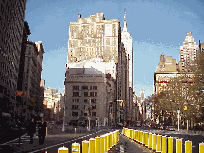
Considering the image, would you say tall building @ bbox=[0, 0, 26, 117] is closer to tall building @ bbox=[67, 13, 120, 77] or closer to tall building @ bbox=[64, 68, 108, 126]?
tall building @ bbox=[64, 68, 108, 126]

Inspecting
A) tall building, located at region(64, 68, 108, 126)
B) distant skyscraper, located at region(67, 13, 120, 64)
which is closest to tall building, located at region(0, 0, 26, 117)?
tall building, located at region(64, 68, 108, 126)

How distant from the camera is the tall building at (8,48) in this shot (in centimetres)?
6325

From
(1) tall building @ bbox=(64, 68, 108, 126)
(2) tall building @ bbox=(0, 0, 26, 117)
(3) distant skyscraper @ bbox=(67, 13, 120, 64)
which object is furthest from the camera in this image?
(3) distant skyscraper @ bbox=(67, 13, 120, 64)

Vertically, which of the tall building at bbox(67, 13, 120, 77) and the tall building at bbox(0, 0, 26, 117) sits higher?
the tall building at bbox(67, 13, 120, 77)

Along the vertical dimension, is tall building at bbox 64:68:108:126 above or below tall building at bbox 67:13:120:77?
below

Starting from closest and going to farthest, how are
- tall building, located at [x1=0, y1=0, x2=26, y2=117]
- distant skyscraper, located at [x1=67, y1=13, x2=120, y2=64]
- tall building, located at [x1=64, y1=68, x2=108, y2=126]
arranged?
tall building, located at [x1=0, y1=0, x2=26, y2=117]
tall building, located at [x1=64, y1=68, x2=108, y2=126]
distant skyscraper, located at [x1=67, y1=13, x2=120, y2=64]

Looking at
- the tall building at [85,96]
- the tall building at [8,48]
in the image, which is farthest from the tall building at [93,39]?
the tall building at [8,48]

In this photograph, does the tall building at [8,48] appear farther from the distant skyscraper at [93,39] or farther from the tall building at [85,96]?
the distant skyscraper at [93,39]

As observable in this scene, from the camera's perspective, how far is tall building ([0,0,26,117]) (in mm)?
63250

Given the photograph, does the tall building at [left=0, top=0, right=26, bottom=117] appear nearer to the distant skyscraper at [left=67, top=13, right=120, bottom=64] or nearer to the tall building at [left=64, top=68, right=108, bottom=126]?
the tall building at [left=64, top=68, right=108, bottom=126]

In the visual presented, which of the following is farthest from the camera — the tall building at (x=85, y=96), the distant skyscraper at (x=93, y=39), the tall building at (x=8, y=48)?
the distant skyscraper at (x=93, y=39)

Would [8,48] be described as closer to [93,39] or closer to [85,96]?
[85,96]

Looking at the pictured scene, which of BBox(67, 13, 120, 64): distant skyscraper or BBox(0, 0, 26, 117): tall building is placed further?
BBox(67, 13, 120, 64): distant skyscraper

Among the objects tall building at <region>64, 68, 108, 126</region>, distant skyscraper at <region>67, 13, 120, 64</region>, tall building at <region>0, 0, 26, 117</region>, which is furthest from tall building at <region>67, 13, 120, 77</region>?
tall building at <region>0, 0, 26, 117</region>
